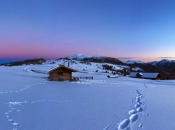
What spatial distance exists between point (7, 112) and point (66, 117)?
9.73ft

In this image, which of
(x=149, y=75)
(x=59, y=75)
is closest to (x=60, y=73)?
(x=59, y=75)

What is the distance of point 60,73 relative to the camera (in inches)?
1111

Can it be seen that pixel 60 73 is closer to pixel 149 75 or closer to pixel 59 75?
pixel 59 75

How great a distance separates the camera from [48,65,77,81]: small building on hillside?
27689 millimetres

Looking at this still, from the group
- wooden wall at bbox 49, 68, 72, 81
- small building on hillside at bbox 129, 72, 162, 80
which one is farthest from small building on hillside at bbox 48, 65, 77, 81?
small building on hillside at bbox 129, 72, 162, 80

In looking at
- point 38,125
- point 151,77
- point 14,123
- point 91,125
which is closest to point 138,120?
point 91,125

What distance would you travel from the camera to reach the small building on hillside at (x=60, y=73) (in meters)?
27.7

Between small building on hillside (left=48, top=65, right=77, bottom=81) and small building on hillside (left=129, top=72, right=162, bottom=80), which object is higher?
small building on hillside (left=48, top=65, right=77, bottom=81)

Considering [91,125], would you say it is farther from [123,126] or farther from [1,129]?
[1,129]

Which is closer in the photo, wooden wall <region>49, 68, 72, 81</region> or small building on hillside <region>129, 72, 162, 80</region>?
wooden wall <region>49, 68, 72, 81</region>

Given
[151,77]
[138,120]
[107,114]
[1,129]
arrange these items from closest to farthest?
1. [1,129]
2. [138,120]
3. [107,114]
4. [151,77]

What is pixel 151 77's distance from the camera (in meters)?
56.1

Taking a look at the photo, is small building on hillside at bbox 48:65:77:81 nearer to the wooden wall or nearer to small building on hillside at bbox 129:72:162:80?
the wooden wall

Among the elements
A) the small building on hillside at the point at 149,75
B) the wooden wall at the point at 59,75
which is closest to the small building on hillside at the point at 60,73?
the wooden wall at the point at 59,75
